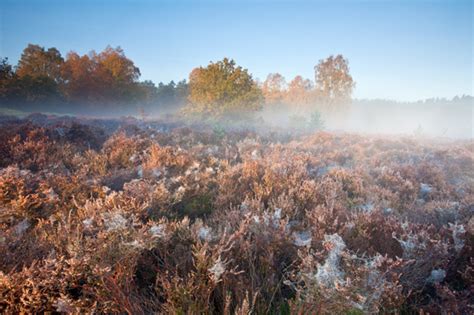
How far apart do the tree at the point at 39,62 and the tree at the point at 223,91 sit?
19358mm

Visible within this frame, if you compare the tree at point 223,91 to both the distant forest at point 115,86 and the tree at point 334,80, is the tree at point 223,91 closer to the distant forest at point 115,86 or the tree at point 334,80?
the distant forest at point 115,86

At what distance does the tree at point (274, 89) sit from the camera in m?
44.4

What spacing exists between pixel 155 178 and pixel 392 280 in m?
4.27

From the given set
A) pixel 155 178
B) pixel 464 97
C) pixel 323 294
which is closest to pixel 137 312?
pixel 323 294

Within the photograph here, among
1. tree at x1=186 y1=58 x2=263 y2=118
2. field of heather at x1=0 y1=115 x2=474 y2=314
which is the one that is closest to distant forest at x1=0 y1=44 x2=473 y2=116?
tree at x1=186 y1=58 x2=263 y2=118

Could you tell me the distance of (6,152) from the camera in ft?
18.8

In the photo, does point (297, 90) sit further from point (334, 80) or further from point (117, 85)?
point (117, 85)

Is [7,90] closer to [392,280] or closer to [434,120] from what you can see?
[392,280]

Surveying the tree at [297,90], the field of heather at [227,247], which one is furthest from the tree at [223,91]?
the tree at [297,90]

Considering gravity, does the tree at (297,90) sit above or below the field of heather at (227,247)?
above

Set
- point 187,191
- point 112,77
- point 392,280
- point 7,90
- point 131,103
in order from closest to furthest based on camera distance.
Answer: point 392,280 → point 187,191 → point 7,90 → point 112,77 → point 131,103

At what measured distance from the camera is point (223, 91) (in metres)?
19.9

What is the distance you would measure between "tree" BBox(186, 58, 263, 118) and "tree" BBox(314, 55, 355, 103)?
1759cm

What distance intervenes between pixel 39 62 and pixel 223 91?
24.0 metres
